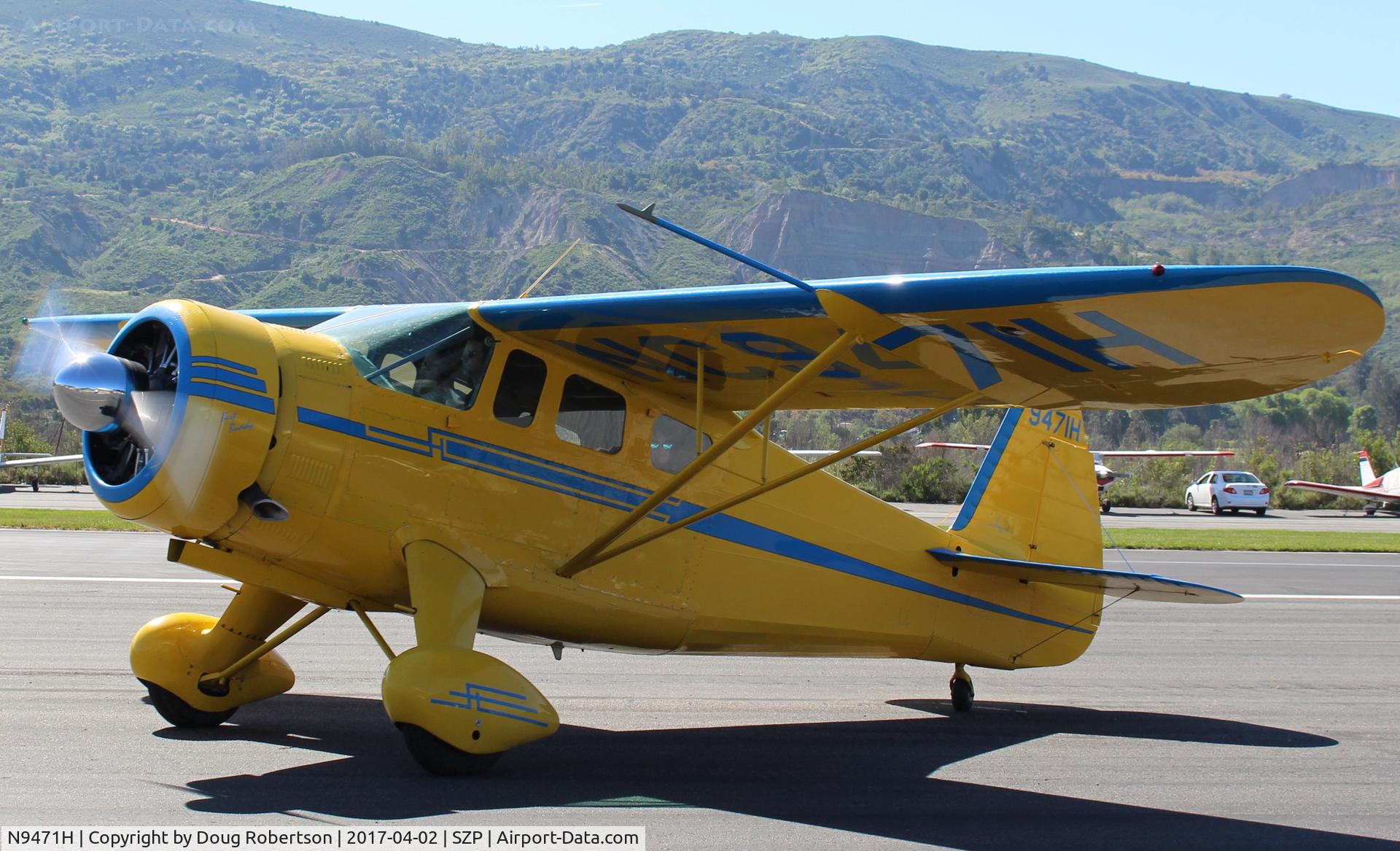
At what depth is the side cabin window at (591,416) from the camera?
7082 mm

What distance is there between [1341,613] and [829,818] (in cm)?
1160

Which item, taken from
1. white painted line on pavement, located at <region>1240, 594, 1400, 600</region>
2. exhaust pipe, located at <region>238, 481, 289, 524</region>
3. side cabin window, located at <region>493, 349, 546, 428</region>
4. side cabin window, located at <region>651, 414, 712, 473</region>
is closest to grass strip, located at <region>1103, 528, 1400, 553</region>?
white painted line on pavement, located at <region>1240, 594, 1400, 600</region>

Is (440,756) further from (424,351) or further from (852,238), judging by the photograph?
(852,238)

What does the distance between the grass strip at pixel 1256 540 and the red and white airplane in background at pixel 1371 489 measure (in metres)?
11.1

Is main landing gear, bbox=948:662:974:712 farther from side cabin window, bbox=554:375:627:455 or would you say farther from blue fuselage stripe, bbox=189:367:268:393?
blue fuselage stripe, bbox=189:367:268:393

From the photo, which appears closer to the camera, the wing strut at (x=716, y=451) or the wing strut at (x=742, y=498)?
the wing strut at (x=716, y=451)

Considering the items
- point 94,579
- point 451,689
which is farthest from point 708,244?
point 94,579

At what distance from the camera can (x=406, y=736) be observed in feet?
19.9

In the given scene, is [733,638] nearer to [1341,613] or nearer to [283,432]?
[283,432]

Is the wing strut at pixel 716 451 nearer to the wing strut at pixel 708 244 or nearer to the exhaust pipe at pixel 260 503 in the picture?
the wing strut at pixel 708 244

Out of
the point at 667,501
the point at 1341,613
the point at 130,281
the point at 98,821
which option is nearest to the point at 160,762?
the point at 98,821

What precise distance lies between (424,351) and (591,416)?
1106mm

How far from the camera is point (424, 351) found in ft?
21.6

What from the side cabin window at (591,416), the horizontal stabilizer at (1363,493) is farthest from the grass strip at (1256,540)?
the side cabin window at (591,416)
